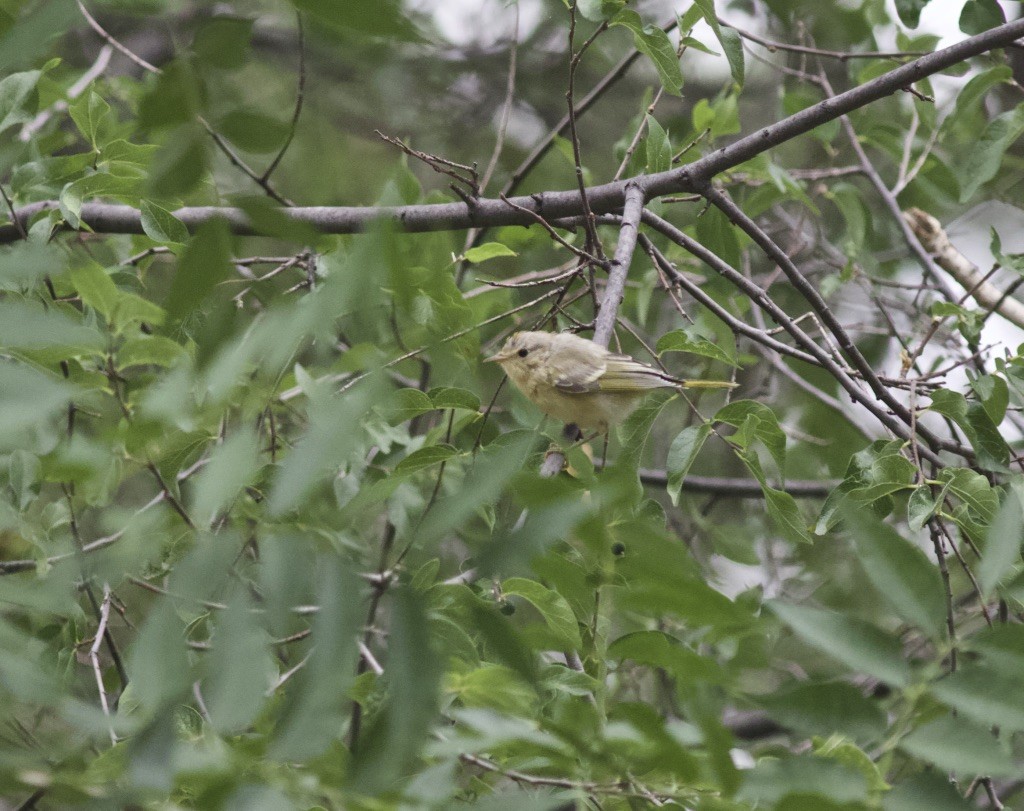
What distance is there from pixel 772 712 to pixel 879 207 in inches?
228

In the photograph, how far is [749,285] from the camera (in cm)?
274

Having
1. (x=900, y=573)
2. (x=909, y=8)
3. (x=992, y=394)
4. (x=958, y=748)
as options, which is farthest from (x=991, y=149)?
(x=958, y=748)

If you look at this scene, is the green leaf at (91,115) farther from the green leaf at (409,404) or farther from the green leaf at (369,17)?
the green leaf at (369,17)

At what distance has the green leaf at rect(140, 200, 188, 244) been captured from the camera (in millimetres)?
2680

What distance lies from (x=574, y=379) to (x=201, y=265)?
234 cm

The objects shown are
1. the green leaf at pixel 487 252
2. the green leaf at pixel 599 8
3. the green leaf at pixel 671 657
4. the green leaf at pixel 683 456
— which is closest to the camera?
the green leaf at pixel 671 657

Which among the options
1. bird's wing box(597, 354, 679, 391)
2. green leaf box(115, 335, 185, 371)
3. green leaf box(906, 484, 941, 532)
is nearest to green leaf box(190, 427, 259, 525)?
green leaf box(115, 335, 185, 371)

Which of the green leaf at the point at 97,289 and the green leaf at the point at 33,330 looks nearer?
the green leaf at the point at 33,330

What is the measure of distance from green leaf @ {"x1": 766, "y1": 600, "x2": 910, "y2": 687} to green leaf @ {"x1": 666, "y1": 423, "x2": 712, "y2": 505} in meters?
1.33

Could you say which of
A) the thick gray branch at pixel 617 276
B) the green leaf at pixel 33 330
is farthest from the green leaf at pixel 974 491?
the green leaf at pixel 33 330

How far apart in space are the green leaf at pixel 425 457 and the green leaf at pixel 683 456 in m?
0.59

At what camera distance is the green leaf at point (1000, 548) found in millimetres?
1175

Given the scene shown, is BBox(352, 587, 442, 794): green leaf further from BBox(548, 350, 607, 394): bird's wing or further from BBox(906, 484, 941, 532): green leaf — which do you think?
BBox(548, 350, 607, 394): bird's wing

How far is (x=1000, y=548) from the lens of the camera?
47.1 inches
